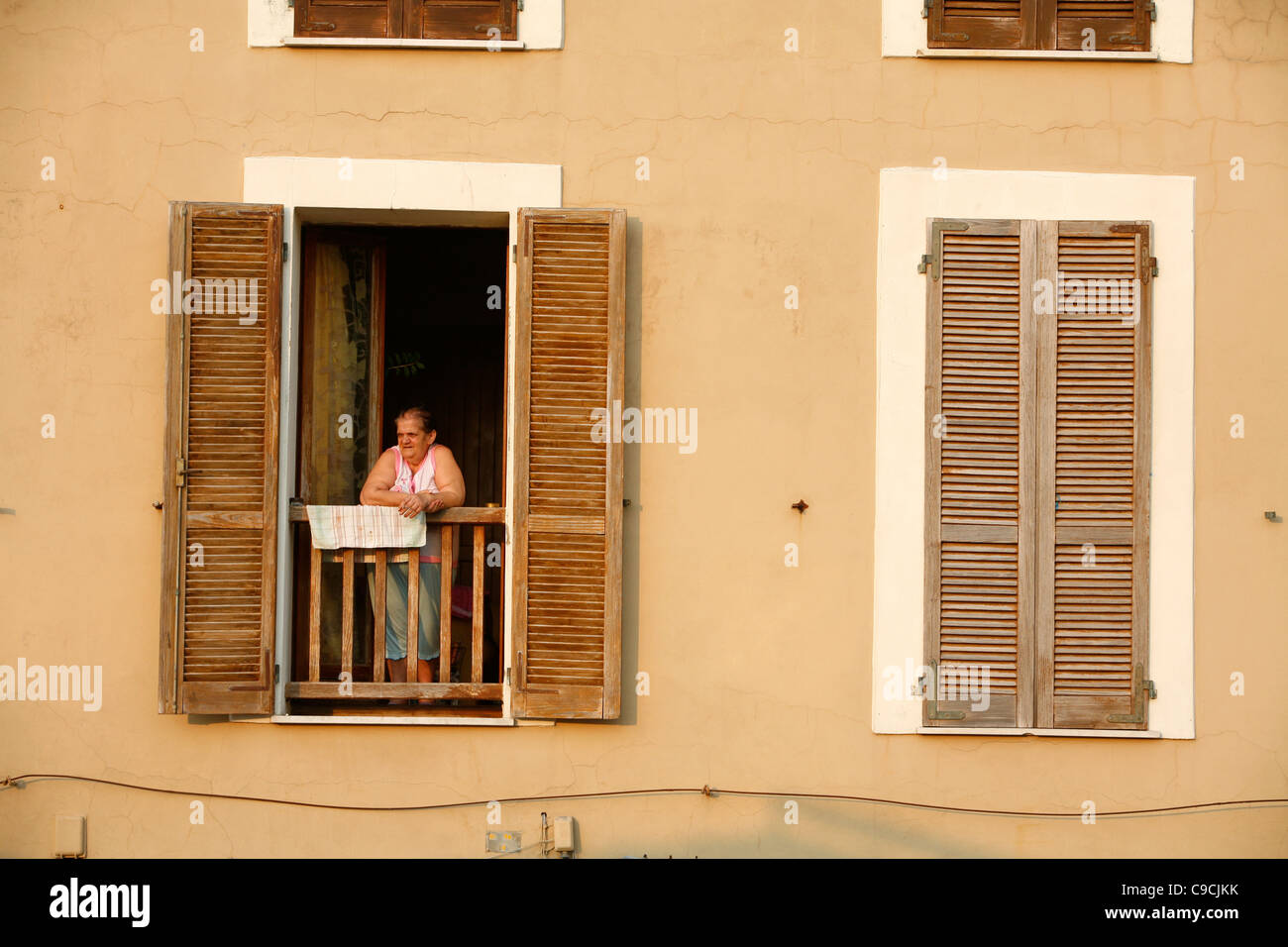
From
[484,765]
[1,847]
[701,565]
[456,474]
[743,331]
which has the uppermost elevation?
[743,331]

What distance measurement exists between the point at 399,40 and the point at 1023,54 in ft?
8.70

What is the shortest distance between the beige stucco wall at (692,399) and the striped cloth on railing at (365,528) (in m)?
0.71

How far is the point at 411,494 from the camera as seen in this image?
572 cm

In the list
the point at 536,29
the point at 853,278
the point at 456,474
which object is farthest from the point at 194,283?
the point at 853,278

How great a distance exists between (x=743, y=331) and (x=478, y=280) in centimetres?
306

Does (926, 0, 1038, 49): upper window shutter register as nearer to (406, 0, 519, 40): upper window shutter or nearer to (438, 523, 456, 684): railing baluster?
(406, 0, 519, 40): upper window shutter

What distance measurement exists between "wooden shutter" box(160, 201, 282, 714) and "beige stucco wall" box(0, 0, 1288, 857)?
20 centimetres

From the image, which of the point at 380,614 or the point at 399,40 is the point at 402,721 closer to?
the point at 380,614

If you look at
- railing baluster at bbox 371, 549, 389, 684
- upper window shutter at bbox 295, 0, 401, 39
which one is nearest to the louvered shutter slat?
upper window shutter at bbox 295, 0, 401, 39

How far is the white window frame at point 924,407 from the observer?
5602 millimetres

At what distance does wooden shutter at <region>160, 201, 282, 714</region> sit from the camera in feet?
17.9

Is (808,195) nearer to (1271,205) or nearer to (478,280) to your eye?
(1271,205)

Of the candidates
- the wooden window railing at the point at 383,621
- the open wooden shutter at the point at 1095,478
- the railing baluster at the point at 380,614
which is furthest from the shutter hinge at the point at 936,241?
the railing baluster at the point at 380,614

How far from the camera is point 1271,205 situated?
5691 mm
